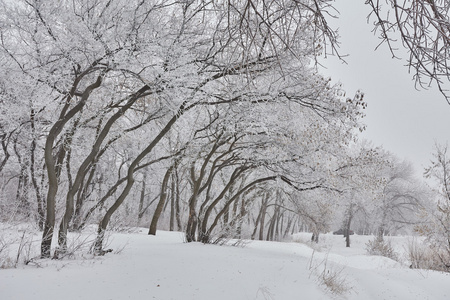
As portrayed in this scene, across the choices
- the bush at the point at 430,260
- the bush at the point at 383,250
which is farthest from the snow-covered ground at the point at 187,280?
the bush at the point at 383,250

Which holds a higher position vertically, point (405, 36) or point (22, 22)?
point (22, 22)

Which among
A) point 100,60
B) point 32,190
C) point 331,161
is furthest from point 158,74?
point 32,190

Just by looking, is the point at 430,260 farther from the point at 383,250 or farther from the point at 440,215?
the point at 383,250

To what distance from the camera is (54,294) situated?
365 centimetres

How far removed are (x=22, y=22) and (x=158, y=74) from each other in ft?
13.8

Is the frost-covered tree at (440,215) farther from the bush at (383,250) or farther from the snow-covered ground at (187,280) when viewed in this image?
the bush at (383,250)

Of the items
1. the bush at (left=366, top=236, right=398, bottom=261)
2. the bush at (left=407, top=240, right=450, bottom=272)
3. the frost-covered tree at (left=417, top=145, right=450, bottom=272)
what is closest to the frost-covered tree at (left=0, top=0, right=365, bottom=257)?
the frost-covered tree at (left=417, top=145, right=450, bottom=272)

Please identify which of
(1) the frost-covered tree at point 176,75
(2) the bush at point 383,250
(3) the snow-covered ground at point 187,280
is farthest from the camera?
(2) the bush at point 383,250

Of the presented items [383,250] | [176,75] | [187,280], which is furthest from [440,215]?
[176,75]

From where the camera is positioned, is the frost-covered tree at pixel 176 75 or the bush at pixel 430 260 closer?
the frost-covered tree at pixel 176 75

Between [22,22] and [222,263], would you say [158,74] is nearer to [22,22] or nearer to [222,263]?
[222,263]

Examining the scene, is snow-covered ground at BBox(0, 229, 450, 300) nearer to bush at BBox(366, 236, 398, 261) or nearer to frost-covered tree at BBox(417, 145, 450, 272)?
frost-covered tree at BBox(417, 145, 450, 272)

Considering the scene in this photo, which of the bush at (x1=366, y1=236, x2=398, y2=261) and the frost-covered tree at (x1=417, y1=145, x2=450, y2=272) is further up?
the frost-covered tree at (x1=417, y1=145, x2=450, y2=272)

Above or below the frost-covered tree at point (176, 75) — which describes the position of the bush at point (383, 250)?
below
